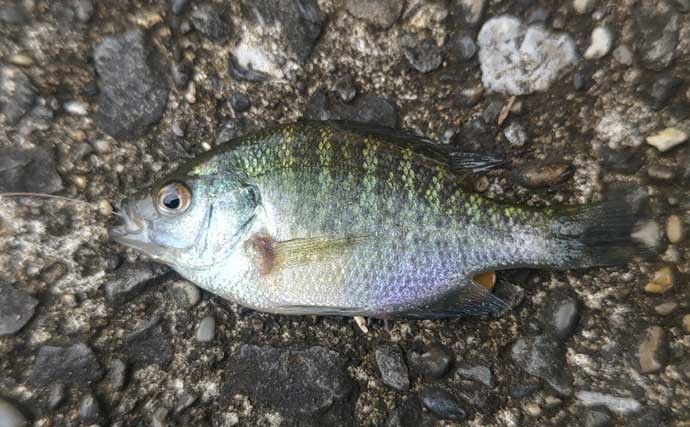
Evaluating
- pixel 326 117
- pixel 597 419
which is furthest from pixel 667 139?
pixel 326 117

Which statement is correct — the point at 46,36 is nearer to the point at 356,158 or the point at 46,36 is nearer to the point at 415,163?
the point at 356,158

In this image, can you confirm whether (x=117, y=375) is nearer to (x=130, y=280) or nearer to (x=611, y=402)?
(x=130, y=280)

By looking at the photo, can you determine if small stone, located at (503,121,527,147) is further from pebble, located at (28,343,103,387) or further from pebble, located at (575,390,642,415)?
pebble, located at (28,343,103,387)

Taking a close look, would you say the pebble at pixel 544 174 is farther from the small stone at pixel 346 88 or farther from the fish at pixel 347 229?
the small stone at pixel 346 88

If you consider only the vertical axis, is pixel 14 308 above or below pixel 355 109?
below

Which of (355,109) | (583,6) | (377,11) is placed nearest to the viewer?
(583,6)

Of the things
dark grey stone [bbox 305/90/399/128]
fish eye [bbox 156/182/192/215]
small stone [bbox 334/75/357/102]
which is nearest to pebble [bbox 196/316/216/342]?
fish eye [bbox 156/182/192/215]
